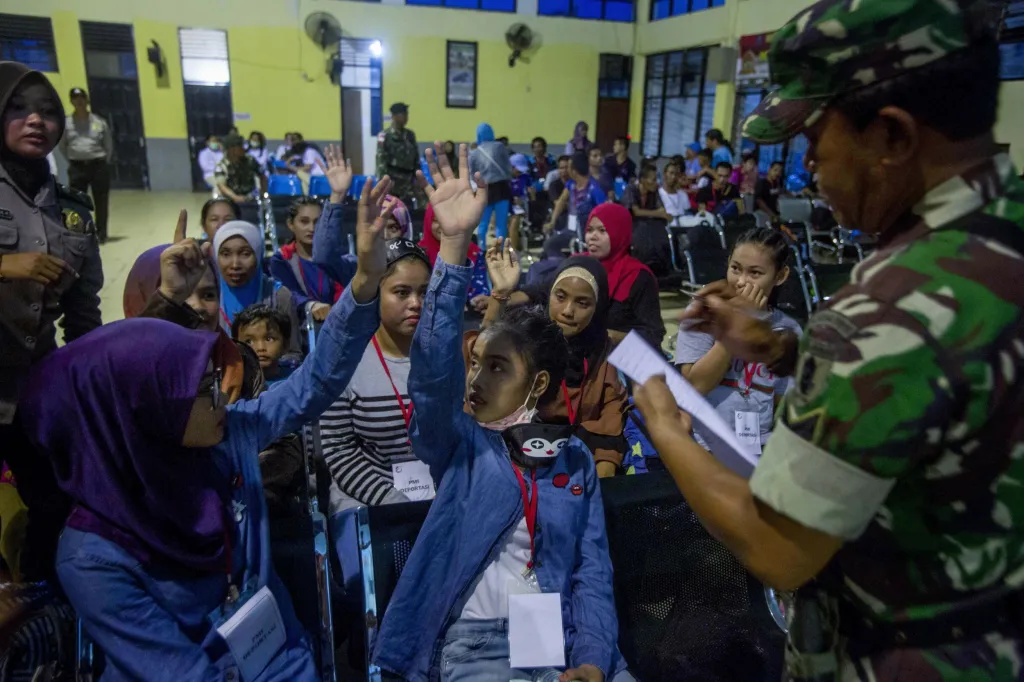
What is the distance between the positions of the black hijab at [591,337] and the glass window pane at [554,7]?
52.8 ft

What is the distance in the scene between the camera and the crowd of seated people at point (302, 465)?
4.59 ft

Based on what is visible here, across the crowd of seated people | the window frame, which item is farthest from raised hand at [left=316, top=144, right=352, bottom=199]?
the window frame

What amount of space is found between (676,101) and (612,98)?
234 centimetres

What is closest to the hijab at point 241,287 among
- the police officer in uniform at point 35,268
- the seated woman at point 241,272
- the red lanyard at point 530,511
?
the seated woman at point 241,272

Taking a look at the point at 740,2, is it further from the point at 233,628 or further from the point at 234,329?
the point at 233,628

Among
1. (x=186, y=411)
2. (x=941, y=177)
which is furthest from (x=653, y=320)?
(x=941, y=177)

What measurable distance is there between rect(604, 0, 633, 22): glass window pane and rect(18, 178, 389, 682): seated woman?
18294mm

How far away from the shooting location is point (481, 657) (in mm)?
1589

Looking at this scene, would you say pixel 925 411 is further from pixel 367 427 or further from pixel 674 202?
pixel 674 202

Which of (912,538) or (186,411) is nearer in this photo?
(912,538)

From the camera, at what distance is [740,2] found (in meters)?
13.5

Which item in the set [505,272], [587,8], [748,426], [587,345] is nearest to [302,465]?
[505,272]

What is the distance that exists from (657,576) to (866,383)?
139 centimetres

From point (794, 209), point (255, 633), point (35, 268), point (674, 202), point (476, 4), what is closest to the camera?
point (255, 633)
